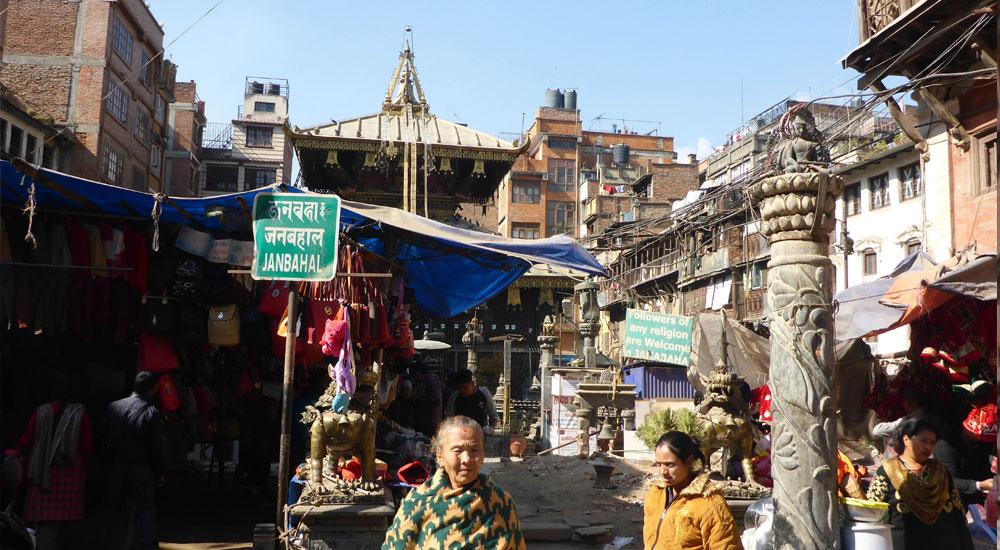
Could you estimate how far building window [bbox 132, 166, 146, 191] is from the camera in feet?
94.3

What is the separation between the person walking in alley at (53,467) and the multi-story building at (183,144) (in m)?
34.6

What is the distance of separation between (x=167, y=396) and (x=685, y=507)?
6.10 m

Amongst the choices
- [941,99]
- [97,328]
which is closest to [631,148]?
[941,99]

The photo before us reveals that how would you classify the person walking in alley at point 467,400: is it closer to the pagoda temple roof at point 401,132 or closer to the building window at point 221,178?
the pagoda temple roof at point 401,132

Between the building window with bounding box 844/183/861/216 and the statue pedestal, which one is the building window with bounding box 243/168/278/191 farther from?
the statue pedestal

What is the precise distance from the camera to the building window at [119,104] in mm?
25844

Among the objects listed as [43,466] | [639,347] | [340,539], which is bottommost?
[340,539]

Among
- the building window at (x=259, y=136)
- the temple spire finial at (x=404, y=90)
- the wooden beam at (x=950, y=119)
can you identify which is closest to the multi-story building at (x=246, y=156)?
the building window at (x=259, y=136)

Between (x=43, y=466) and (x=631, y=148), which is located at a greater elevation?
(x=631, y=148)

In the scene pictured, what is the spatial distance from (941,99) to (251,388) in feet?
42.3

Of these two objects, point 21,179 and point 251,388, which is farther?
point 251,388

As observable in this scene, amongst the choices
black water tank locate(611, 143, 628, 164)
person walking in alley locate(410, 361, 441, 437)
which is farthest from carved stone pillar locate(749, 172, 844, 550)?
black water tank locate(611, 143, 628, 164)

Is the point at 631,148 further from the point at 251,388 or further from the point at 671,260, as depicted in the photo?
the point at 251,388

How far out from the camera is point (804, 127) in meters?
5.43
